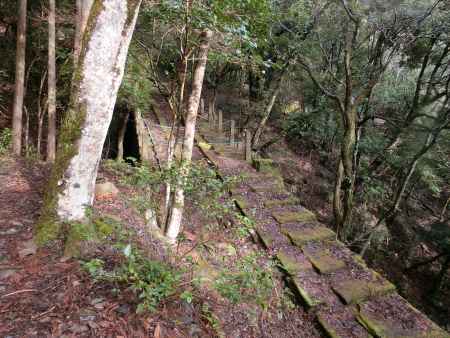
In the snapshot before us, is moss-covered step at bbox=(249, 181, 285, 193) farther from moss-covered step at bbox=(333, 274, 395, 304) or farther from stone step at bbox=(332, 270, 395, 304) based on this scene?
moss-covered step at bbox=(333, 274, 395, 304)

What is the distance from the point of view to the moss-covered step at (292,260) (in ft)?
17.2

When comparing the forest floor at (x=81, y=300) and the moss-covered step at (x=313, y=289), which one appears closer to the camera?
the forest floor at (x=81, y=300)

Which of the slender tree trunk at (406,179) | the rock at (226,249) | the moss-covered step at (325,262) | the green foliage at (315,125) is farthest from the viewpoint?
the green foliage at (315,125)

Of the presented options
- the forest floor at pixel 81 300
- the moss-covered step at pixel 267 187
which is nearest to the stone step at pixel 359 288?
the forest floor at pixel 81 300

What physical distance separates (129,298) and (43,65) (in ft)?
27.0

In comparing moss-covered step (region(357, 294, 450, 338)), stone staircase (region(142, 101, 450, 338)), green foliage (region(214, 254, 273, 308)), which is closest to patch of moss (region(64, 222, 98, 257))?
green foliage (region(214, 254, 273, 308))

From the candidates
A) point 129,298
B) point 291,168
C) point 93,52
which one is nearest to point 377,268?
point 291,168

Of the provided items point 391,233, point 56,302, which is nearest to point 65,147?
point 56,302

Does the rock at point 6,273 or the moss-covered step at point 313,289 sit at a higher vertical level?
the rock at point 6,273

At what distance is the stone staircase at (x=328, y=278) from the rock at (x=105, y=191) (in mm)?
2317

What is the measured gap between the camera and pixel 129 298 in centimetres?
240

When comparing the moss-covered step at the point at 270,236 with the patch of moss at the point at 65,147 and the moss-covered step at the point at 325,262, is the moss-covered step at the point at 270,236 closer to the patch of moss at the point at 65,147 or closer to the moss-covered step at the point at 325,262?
the moss-covered step at the point at 325,262

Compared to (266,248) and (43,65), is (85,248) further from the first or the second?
(43,65)

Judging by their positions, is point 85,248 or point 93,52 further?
point 85,248
